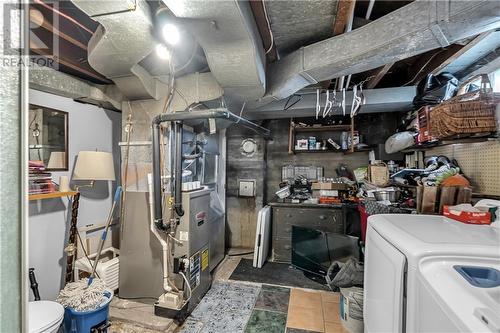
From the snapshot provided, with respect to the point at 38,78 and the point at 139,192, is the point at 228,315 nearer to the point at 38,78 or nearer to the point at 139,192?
the point at 139,192

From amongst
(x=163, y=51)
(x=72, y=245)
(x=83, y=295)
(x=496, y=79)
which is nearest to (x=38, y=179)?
(x=72, y=245)

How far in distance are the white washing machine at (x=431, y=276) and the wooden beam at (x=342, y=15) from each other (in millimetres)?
1302

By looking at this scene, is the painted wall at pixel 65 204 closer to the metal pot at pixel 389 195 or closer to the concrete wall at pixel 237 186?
the concrete wall at pixel 237 186

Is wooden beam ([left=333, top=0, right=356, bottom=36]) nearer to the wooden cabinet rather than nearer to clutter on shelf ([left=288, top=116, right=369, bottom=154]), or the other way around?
clutter on shelf ([left=288, top=116, right=369, bottom=154])

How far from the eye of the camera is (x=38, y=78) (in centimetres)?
199

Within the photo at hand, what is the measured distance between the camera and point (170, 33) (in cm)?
149

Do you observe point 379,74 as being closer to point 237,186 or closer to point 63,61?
point 237,186

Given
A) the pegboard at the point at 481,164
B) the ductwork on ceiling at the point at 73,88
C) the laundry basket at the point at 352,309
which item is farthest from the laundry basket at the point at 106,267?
the pegboard at the point at 481,164

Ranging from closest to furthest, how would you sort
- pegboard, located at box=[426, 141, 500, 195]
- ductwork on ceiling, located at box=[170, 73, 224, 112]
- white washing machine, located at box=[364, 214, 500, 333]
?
1. white washing machine, located at box=[364, 214, 500, 333]
2. pegboard, located at box=[426, 141, 500, 195]
3. ductwork on ceiling, located at box=[170, 73, 224, 112]

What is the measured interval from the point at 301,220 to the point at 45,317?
2.86 m

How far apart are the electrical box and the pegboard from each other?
8.74ft

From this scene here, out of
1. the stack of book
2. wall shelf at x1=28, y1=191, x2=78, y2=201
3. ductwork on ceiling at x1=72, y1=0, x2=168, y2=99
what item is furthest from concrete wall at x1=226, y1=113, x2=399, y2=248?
the stack of book

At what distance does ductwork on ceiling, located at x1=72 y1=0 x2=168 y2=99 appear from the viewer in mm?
1300

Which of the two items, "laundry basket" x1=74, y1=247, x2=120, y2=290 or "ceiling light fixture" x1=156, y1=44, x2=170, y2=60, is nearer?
"ceiling light fixture" x1=156, y1=44, x2=170, y2=60
